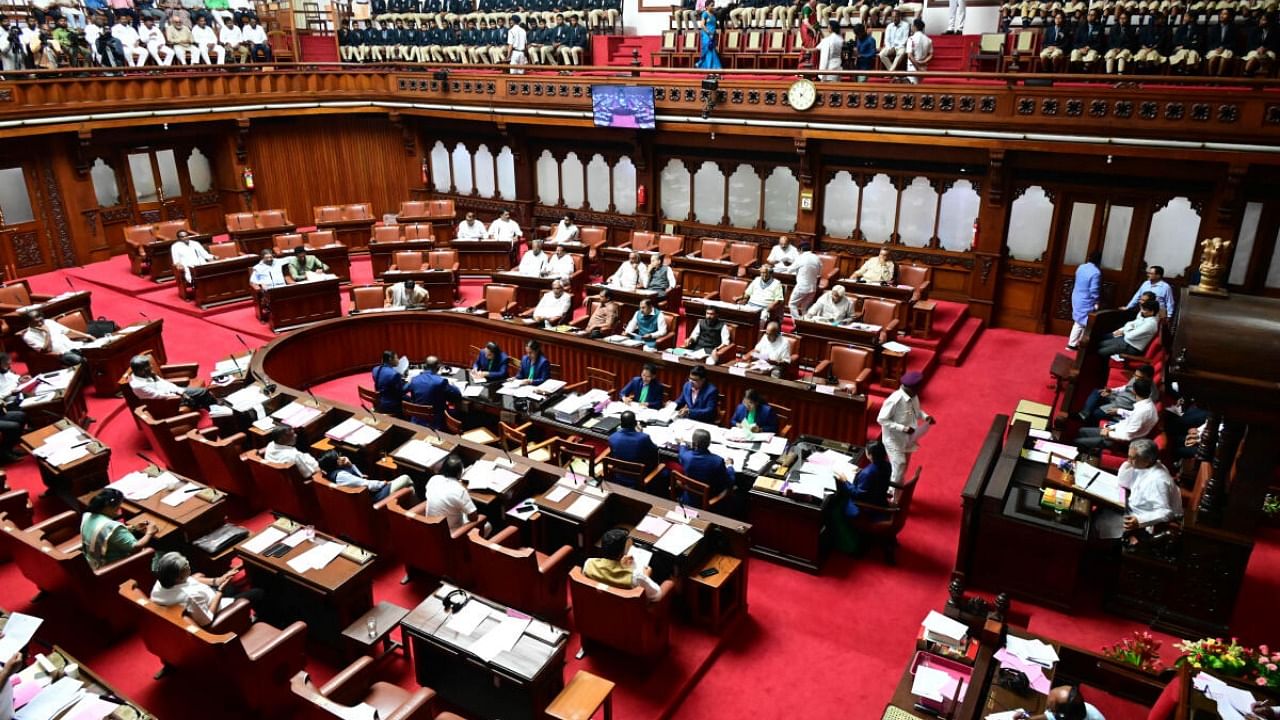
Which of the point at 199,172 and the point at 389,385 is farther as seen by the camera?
the point at 199,172

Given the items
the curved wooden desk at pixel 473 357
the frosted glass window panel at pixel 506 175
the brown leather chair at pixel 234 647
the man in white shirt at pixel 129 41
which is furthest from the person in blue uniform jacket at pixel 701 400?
the man in white shirt at pixel 129 41

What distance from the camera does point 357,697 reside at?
5.24 meters

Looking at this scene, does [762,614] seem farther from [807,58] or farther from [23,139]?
[23,139]

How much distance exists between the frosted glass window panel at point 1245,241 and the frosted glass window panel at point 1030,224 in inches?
96.1

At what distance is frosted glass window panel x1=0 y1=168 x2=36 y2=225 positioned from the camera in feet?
51.7

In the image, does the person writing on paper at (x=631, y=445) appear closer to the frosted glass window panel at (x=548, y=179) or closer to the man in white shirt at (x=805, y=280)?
the man in white shirt at (x=805, y=280)

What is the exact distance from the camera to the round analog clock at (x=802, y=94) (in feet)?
44.0

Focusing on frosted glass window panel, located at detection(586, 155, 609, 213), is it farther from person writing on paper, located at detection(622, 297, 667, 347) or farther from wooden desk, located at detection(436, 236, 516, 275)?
person writing on paper, located at detection(622, 297, 667, 347)

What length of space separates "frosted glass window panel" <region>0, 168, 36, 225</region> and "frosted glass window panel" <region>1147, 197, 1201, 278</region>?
20125mm

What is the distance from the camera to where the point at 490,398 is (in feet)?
32.2

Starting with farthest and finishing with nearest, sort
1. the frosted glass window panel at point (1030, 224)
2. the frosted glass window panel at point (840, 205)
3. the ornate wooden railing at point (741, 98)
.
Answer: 1. the frosted glass window panel at point (840, 205)
2. the frosted glass window panel at point (1030, 224)
3. the ornate wooden railing at point (741, 98)

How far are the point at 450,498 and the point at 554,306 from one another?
6191 mm

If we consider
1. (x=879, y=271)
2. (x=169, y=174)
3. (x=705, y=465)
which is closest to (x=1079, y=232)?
(x=879, y=271)

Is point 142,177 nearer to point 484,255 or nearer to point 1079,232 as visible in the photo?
point 484,255
